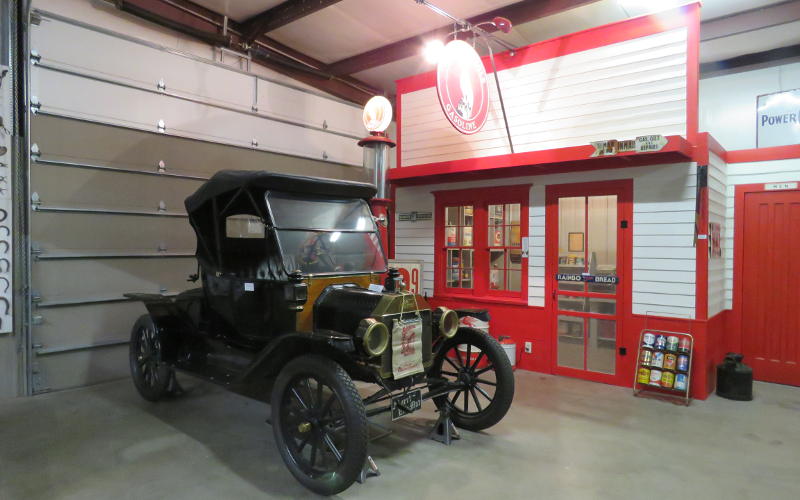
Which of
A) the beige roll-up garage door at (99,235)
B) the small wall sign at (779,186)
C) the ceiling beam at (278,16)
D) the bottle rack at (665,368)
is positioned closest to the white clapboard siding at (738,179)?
the small wall sign at (779,186)

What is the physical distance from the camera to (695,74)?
479cm

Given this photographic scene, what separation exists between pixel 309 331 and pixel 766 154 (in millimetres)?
5650

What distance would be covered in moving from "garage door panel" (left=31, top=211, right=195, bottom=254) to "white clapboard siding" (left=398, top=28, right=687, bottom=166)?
3493 mm

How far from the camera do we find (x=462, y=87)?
5289mm

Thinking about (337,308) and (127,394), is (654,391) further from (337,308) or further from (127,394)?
(127,394)

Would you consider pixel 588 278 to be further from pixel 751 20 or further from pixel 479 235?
pixel 751 20

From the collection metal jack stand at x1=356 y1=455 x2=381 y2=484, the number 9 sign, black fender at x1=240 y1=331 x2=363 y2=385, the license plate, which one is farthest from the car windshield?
the number 9 sign

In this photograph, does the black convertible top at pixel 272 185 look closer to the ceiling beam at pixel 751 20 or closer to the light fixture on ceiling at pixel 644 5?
the light fixture on ceiling at pixel 644 5

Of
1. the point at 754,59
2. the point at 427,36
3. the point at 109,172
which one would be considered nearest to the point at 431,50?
the point at 427,36

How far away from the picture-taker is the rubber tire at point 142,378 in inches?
180

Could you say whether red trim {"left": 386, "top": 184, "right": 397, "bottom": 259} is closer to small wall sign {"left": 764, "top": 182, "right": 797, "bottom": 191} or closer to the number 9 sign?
the number 9 sign

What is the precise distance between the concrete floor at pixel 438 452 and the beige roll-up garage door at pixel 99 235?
0.54 m

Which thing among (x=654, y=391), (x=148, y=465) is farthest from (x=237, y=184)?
(x=654, y=391)

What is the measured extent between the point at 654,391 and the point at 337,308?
146 inches
